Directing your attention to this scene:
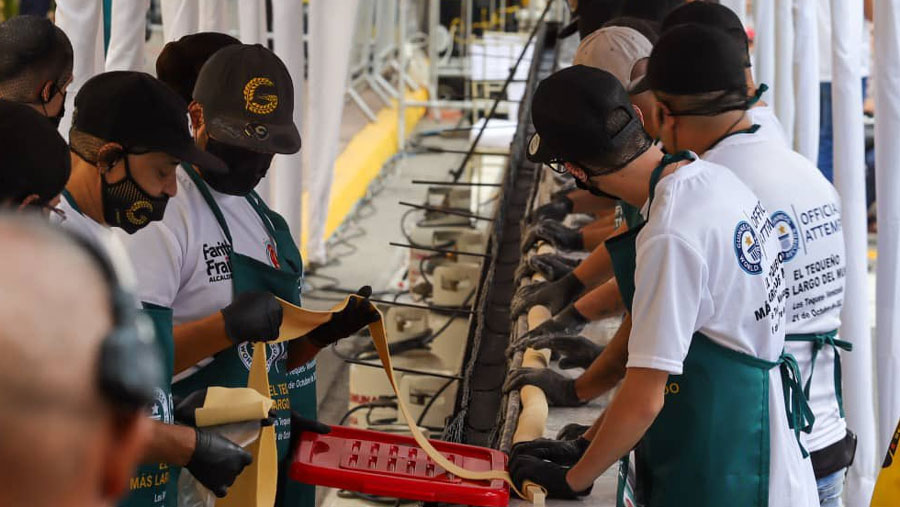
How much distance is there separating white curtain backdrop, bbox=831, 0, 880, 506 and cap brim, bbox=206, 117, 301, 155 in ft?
6.10

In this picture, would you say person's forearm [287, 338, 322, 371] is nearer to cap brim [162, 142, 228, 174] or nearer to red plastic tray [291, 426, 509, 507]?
red plastic tray [291, 426, 509, 507]

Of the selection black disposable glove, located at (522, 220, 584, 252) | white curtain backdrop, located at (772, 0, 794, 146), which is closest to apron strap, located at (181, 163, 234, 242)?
black disposable glove, located at (522, 220, 584, 252)

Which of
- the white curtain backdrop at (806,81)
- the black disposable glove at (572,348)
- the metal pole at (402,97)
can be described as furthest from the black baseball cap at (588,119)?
the metal pole at (402,97)

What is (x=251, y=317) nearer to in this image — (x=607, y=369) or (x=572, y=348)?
(x=607, y=369)

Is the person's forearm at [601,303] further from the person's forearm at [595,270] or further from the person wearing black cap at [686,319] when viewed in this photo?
the person wearing black cap at [686,319]

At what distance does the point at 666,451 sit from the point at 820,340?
Result: 457 millimetres

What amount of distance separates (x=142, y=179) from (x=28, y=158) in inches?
13.1

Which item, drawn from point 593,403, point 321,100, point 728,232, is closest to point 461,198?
point 321,100

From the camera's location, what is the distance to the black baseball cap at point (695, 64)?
200 cm

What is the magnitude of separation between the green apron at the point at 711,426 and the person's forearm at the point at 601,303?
0.87 m

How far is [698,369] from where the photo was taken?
5.84 feet

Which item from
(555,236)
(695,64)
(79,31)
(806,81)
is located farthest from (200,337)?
(806,81)

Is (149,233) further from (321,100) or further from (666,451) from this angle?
(321,100)

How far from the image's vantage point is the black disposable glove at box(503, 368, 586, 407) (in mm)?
2512
